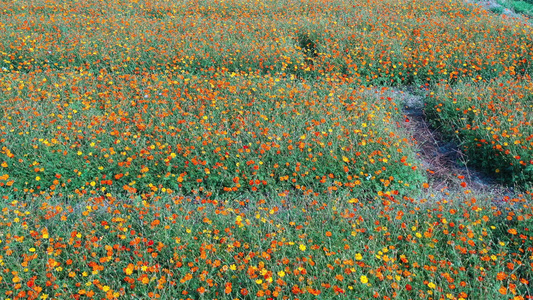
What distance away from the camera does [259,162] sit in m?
5.06

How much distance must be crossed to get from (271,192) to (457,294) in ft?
7.34

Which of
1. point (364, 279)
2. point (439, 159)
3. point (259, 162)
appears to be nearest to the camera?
point (364, 279)

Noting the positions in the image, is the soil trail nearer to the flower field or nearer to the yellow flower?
the flower field

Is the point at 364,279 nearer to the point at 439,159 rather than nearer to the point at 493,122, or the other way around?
the point at 439,159

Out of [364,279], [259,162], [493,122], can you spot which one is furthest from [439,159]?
[364,279]

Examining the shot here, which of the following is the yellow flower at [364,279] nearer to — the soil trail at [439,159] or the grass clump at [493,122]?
the soil trail at [439,159]

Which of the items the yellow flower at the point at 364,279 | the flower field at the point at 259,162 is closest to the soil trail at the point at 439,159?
the flower field at the point at 259,162

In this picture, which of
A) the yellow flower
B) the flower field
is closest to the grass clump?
the flower field

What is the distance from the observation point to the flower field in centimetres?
362

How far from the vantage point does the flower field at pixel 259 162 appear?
362 cm

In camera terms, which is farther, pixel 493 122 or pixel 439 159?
pixel 439 159

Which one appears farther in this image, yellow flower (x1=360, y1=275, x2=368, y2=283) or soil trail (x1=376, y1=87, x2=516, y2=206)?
soil trail (x1=376, y1=87, x2=516, y2=206)

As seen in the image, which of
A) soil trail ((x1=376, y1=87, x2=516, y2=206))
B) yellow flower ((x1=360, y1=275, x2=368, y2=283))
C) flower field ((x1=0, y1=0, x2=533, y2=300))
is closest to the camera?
yellow flower ((x1=360, y1=275, x2=368, y2=283))

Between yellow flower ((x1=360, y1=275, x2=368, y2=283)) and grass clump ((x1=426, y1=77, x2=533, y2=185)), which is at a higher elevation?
yellow flower ((x1=360, y1=275, x2=368, y2=283))
